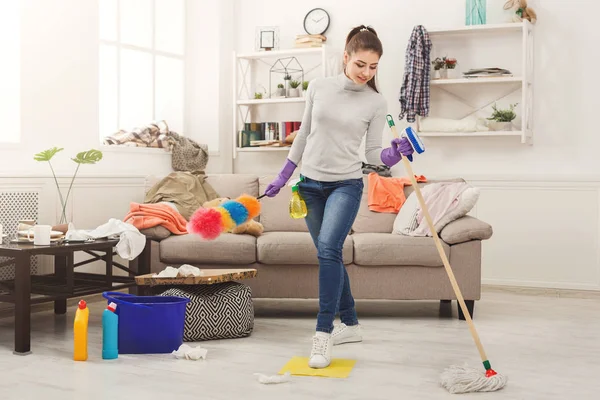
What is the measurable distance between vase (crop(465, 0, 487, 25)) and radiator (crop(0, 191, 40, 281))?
128 inches

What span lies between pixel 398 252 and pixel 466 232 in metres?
0.39

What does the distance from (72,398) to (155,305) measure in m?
0.74

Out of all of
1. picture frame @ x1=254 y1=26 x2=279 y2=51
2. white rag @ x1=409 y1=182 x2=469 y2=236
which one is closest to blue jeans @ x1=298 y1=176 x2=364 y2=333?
white rag @ x1=409 y1=182 x2=469 y2=236

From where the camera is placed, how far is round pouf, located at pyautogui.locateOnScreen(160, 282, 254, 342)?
372 centimetres

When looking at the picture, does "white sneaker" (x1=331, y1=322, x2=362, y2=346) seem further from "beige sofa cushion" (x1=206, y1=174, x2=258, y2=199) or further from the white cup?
"beige sofa cushion" (x1=206, y1=174, x2=258, y2=199)

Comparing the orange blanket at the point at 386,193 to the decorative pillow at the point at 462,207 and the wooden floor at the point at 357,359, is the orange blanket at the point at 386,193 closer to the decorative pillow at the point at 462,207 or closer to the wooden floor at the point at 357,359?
the decorative pillow at the point at 462,207

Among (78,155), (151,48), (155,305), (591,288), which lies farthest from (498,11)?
(155,305)

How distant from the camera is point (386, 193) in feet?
16.1

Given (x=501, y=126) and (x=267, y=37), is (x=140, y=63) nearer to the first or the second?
(x=267, y=37)

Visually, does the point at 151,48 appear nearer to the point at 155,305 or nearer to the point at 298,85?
the point at 298,85

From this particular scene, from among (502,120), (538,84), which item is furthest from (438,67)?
(538,84)

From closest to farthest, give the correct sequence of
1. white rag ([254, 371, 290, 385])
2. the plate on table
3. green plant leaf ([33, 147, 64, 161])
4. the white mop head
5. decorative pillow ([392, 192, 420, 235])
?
the white mop head, white rag ([254, 371, 290, 385]), the plate on table, green plant leaf ([33, 147, 64, 161]), decorative pillow ([392, 192, 420, 235])

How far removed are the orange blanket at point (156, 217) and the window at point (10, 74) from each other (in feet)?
2.68

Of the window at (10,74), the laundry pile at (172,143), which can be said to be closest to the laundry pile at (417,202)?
the laundry pile at (172,143)
